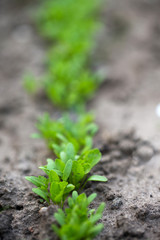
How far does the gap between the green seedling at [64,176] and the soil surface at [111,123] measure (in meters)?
0.11

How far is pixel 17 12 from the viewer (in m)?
6.20

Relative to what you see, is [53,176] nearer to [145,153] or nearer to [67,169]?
[67,169]

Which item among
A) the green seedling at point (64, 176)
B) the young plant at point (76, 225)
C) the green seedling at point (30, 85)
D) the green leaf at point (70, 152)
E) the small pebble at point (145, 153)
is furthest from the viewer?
the green seedling at point (30, 85)

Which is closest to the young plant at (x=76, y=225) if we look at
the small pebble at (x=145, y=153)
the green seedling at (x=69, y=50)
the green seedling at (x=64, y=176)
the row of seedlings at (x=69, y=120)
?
the row of seedlings at (x=69, y=120)

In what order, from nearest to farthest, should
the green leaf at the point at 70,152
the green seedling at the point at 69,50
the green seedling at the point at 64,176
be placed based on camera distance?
the green seedling at the point at 64,176 < the green leaf at the point at 70,152 < the green seedling at the point at 69,50

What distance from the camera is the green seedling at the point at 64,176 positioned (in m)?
1.94

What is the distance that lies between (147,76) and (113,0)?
3177mm

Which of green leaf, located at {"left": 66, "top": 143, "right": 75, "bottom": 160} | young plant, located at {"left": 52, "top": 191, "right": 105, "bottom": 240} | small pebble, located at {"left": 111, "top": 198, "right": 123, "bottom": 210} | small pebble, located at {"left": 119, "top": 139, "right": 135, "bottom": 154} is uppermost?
small pebble, located at {"left": 119, "top": 139, "right": 135, "bottom": 154}

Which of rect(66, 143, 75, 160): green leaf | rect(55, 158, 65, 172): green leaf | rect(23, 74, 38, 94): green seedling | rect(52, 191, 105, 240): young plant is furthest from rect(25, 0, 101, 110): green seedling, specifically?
rect(52, 191, 105, 240): young plant

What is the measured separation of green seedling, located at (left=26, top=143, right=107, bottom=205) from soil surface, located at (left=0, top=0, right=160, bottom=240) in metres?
0.11

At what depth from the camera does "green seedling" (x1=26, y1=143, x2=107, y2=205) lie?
1.94 metres

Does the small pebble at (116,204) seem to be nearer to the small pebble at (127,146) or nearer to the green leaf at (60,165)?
the green leaf at (60,165)

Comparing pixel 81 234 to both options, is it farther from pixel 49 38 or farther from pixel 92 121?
pixel 49 38

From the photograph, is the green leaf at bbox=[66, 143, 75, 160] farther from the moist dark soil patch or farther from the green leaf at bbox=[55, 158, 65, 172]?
the moist dark soil patch
